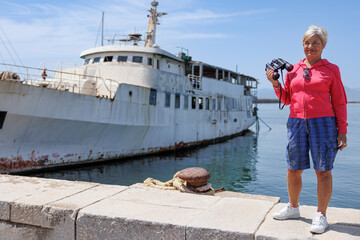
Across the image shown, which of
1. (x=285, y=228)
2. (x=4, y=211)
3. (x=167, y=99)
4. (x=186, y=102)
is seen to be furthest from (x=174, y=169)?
(x=285, y=228)

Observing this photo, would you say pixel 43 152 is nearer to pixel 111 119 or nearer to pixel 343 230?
pixel 111 119

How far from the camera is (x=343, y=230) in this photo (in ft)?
10.6

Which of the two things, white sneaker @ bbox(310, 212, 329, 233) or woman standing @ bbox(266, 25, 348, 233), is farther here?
woman standing @ bbox(266, 25, 348, 233)

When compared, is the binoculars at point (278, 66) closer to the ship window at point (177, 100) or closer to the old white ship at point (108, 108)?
the old white ship at point (108, 108)

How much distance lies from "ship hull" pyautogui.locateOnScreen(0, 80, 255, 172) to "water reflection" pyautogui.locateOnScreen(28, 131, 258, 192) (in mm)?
488

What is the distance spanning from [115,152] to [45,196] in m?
12.0

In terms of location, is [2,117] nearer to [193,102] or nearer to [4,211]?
[4,211]

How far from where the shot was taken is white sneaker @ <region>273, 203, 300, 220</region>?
11.3ft

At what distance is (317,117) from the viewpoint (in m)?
3.40

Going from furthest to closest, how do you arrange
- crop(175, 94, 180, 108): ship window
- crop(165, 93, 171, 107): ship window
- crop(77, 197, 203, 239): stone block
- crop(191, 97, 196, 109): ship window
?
1. crop(191, 97, 196, 109): ship window
2. crop(175, 94, 180, 108): ship window
3. crop(165, 93, 171, 107): ship window
4. crop(77, 197, 203, 239): stone block

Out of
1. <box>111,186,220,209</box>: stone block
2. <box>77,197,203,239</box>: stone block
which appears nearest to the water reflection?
<box>111,186,220,209</box>: stone block

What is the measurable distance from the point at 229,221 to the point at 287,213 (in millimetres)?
642

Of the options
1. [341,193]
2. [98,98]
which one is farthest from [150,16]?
[341,193]

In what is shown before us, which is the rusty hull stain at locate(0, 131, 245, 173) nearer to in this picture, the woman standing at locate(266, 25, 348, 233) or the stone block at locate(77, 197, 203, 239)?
the stone block at locate(77, 197, 203, 239)
